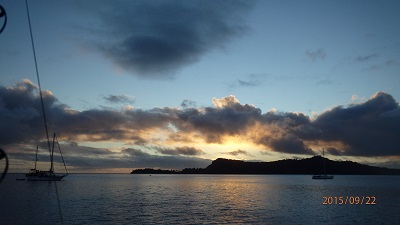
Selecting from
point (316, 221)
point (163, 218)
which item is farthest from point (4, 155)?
point (316, 221)

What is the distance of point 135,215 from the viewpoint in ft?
213

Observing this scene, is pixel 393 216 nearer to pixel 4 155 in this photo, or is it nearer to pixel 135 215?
pixel 135 215

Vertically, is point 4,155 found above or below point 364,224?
above

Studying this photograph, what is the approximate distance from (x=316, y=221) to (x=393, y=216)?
58.1 feet

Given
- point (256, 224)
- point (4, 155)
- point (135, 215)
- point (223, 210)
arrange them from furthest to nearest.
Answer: point (223, 210), point (135, 215), point (256, 224), point (4, 155)

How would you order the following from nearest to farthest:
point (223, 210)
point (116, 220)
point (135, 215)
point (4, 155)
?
1. point (4, 155)
2. point (116, 220)
3. point (135, 215)
4. point (223, 210)

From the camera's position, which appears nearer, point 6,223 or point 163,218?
point 6,223

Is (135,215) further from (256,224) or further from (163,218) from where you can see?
(256,224)

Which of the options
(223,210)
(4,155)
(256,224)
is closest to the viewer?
(4,155)

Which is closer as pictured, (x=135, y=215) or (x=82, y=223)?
(x=82, y=223)

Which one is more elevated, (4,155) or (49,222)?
(4,155)

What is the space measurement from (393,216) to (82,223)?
57.4 meters

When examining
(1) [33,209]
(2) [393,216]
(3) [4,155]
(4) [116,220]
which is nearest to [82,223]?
(4) [116,220]

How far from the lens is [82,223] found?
183ft
